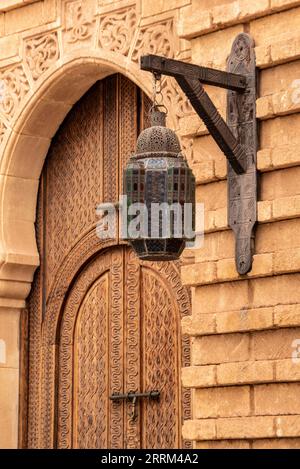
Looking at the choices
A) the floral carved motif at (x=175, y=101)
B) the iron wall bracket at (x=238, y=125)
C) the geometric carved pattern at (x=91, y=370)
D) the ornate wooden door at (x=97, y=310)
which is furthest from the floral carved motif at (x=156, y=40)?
the geometric carved pattern at (x=91, y=370)

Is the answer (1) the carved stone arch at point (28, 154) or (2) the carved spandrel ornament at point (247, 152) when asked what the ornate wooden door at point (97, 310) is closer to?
(1) the carved stone arch at point (28, 154)

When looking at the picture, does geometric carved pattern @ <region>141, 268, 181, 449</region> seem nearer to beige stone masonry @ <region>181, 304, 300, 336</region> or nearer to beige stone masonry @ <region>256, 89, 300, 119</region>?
beige stone masonry @ <region>181, 304, 300, 336</region>

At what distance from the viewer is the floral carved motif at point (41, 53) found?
33.7 feet

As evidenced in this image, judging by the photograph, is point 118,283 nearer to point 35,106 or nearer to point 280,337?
point 35,106

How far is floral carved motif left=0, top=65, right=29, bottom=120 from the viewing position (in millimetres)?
10445

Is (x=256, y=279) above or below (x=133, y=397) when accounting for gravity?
above

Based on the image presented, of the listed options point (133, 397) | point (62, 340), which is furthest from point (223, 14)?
point (62, 340)

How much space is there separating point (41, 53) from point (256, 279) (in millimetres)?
3002

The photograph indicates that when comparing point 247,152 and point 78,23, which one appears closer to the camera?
point 247,152

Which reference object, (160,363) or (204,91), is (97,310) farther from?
(204,91)

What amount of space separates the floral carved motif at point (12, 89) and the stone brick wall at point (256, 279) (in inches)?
85.6

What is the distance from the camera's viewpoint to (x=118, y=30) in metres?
9.84

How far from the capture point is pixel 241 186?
8297 mm

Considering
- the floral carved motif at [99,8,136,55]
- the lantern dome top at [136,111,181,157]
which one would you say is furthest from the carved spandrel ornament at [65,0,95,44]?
the lantern dome top at [136,111,181,157]
